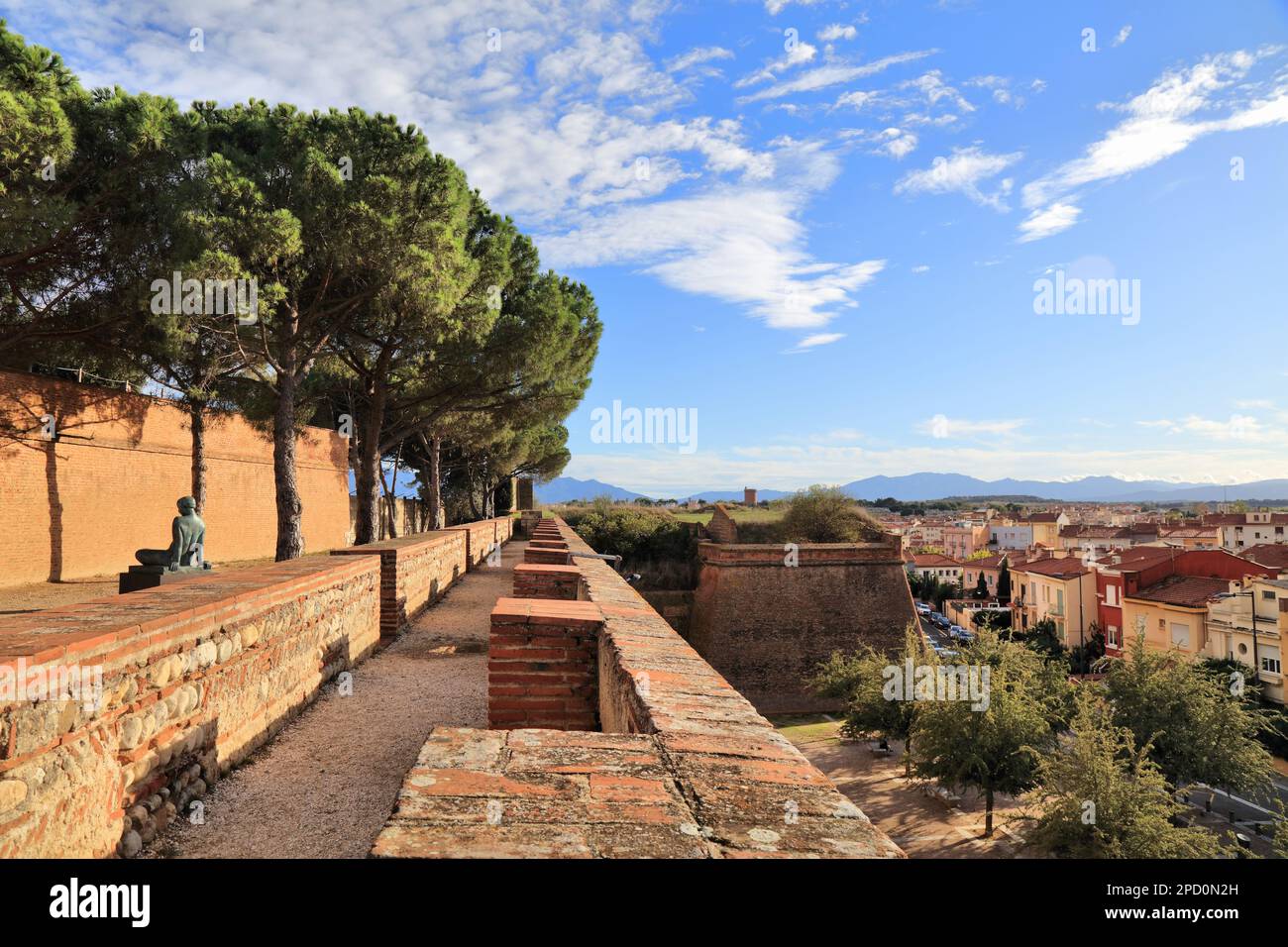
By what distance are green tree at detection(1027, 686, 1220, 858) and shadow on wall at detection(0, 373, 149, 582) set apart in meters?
18.1

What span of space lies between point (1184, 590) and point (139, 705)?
34940mm

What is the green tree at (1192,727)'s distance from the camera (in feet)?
41.8

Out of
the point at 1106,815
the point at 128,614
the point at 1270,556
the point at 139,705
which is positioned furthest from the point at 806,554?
the point at 1270,556

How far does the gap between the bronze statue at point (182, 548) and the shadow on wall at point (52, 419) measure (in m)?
9.47

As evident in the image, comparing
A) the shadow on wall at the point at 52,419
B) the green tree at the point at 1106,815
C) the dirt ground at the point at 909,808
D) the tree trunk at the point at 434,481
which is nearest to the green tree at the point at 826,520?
the dirt ground at the point at 909,808

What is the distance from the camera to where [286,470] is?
12680 millimetres

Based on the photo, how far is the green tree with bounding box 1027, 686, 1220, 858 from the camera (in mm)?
8328

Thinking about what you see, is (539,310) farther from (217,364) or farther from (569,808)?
(569,808)

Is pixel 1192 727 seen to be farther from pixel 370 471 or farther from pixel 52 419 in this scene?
pixel 52 419

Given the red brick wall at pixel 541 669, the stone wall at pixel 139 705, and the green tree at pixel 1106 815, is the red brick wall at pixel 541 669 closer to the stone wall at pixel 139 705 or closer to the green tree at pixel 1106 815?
the stone wall at pixel 139 705

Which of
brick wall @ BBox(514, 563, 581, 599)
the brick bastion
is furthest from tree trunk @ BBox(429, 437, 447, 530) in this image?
the brick bastion

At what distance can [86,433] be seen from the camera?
48.8 feet
